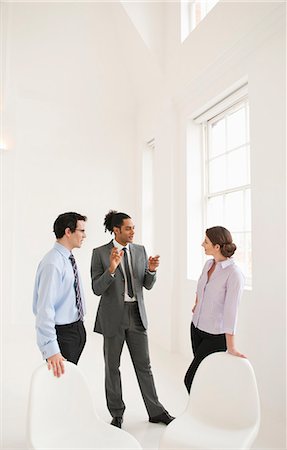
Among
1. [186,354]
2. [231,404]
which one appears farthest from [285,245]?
[186,354]

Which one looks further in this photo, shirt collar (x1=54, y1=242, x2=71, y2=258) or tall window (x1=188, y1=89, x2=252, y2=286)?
tall window (x1=188, y1=89, x2=252, y2=286)

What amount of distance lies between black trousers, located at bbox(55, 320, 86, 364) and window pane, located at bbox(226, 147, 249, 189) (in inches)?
97.5

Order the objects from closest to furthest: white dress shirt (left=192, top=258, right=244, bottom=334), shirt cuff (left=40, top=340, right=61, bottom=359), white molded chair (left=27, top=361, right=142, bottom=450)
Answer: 1. white molded chair (left=27, top=361, right=142, bottom=450)
2. shirt cuff (left=40, top=340, right=61, bottom=359)
3. white dress shirt (left=192, top=258, right=244, bottom=334)

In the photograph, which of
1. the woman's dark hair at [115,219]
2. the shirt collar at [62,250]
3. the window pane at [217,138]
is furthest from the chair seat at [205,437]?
the window pane at [217,138]

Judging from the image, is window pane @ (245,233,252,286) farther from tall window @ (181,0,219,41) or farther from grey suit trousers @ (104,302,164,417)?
tall window @ (181,0,219,41)

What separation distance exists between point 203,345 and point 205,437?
86 cm

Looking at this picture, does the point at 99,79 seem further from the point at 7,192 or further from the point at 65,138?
the point at 7,192

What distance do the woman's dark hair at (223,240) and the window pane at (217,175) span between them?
6.67 ft

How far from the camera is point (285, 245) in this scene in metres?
3.10

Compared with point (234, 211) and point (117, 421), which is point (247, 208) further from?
point (117, 421)

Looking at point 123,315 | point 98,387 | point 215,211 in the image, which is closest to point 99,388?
point 98,387

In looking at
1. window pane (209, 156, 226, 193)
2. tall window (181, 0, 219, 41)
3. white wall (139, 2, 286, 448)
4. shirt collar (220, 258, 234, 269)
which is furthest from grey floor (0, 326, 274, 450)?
tall window (181, 0, 219, 41)

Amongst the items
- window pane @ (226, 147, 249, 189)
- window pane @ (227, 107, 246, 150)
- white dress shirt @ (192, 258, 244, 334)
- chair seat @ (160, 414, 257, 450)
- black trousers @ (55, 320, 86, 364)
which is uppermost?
window pane @ (227, 107, 246, 150)

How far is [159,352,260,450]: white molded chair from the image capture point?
1894 mm
